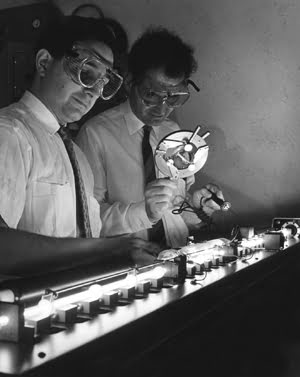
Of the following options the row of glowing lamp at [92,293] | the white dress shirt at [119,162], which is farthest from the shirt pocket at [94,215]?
the row of glowing lamp at [92,293]

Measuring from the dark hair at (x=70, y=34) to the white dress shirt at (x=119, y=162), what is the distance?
74 centimetres

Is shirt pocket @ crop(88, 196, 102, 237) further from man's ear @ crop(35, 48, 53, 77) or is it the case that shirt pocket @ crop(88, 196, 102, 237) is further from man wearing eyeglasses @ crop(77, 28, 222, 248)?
man's ear @ crop(35, 48, 53, 77)

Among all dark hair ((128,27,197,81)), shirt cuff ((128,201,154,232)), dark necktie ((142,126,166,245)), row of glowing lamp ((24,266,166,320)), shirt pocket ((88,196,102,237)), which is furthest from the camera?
A: dark necktie ((142,126,166,245))

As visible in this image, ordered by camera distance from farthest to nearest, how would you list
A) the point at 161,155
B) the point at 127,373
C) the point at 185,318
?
the point at 161,155
the point at 185,318
the point at 127,373

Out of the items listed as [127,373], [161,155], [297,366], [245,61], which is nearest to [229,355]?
[297,366]

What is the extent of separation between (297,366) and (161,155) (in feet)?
Result: 3.42

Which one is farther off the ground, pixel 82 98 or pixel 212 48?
pixel 212 48

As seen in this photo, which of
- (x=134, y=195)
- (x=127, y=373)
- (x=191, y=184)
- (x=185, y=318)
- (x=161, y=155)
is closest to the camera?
(x=127, y=373)

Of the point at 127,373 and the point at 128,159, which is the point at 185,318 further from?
the point at 128,159

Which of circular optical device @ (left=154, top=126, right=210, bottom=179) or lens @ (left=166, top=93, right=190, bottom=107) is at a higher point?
lens @ (left=166, top=93, right=190, bottom=107)

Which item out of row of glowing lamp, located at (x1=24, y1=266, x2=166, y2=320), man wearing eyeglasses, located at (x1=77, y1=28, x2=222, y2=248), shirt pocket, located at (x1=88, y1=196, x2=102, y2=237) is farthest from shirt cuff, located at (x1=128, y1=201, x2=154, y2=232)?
row of glowing lamp, located at (x1=24, y1=266, x2=166, y2=320)

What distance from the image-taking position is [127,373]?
0.95 metres

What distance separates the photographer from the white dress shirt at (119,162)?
8.78 ft

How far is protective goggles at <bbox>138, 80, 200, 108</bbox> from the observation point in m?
2.46
